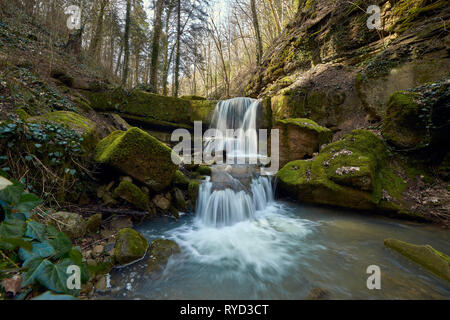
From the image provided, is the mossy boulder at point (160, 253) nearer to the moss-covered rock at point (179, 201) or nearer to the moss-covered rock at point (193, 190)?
the moss-covered rock at point (179, 201)

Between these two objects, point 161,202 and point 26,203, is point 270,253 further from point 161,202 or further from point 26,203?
point 26,203

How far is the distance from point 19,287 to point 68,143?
2.80 metres

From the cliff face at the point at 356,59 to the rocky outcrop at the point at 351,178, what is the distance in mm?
2741

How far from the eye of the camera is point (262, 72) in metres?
14.2

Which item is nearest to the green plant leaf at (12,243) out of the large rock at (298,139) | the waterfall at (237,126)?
the large rock at (298,139)

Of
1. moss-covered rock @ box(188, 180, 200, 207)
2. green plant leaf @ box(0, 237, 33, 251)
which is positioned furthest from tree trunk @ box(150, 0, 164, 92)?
green plant leaf @ box(0, 237, 33, 251)

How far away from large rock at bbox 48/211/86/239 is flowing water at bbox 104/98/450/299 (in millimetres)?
913

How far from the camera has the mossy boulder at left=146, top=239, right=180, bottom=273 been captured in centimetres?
258

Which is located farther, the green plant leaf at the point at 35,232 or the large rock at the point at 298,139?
the large rock at the point at 298,139

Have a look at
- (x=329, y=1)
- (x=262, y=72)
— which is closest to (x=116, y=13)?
(x=262, y=72)

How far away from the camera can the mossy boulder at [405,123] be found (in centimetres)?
453

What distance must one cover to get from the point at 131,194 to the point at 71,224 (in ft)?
3.91
